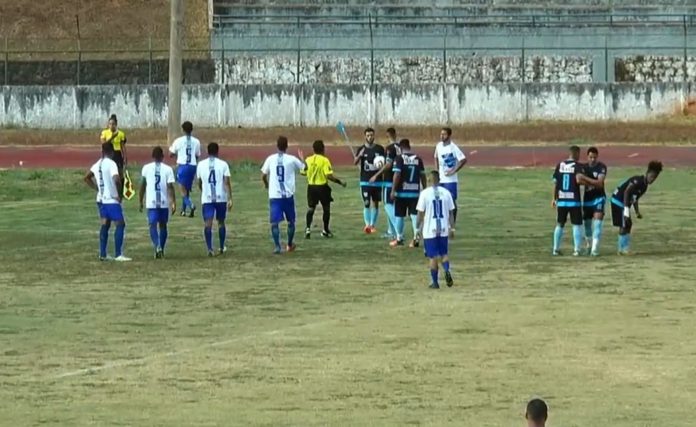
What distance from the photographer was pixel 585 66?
61938 millimetres

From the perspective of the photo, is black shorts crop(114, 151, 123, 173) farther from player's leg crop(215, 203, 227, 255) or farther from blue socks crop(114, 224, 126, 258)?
blue socks crop(114, 224, 126, 258)

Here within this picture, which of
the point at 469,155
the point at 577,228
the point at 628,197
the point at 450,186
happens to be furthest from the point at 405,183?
the point at 469,155

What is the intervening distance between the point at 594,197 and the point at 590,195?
3.0 inches

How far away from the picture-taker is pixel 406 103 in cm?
5688

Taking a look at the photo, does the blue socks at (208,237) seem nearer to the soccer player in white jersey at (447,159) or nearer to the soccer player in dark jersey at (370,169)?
the soccer player in dark jersey at (370,169)

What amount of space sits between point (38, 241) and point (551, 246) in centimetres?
914

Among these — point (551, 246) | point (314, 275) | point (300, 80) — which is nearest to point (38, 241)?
point (314, 275)

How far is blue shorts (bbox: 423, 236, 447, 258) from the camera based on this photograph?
72.7 feet

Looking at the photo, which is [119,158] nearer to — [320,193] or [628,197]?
[320,193]

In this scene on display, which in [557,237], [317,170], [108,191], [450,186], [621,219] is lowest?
[557,237]

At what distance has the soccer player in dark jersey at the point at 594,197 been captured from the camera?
25922mm

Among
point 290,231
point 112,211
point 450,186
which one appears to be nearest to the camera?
point 112,211

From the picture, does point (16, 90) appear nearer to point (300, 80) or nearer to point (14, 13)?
point (300, 80)

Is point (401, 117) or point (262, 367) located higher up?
point (401, 117)
